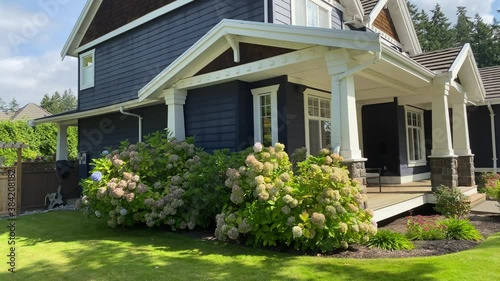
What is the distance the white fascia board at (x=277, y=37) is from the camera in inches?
208

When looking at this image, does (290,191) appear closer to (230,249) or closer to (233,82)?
(230,249)

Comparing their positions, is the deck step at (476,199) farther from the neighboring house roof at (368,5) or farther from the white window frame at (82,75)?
the white window frame at (82,75)

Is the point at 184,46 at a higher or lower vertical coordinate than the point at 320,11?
lower

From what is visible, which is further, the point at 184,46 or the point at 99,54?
the point at 99,54

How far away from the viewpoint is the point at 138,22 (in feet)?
37.4

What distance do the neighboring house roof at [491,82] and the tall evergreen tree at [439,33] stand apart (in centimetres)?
2291

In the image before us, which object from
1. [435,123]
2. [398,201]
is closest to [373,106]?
[435,123]

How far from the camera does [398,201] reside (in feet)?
23.2

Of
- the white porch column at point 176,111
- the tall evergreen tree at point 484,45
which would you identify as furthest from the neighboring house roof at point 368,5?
the tall evergreen tree at point 484,45

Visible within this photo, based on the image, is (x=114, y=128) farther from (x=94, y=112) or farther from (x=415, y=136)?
(x=415, y=136)

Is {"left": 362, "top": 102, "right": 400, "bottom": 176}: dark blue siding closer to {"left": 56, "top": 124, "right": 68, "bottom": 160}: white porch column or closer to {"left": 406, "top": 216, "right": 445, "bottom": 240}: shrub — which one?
{"left": 406, "top": 216, "right": 445, "bottom": 240}: shrub

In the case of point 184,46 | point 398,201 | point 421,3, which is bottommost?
point 398,201

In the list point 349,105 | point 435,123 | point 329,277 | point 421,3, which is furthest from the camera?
point 421,3

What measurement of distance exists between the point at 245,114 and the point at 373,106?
5.46 metres
